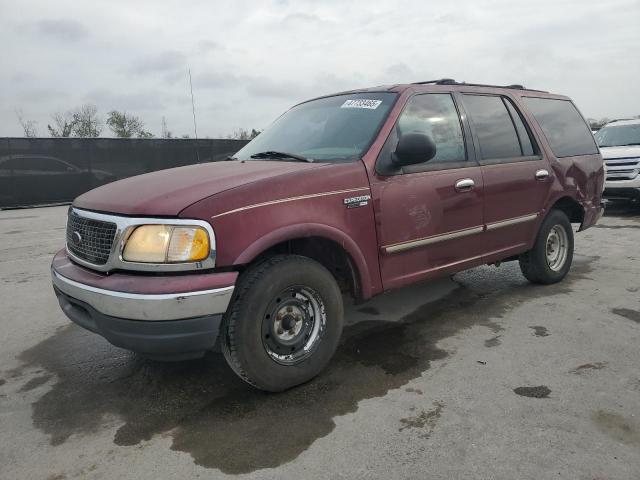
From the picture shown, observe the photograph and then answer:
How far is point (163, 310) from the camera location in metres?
2.54

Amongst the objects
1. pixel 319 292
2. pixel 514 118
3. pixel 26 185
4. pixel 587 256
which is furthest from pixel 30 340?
pixel 26 185

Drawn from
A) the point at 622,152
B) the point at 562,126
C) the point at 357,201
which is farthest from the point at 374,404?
the point at 622,152

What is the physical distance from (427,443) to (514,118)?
10.8ft

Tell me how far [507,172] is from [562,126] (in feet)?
4.53

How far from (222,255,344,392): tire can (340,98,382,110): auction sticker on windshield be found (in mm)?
1378

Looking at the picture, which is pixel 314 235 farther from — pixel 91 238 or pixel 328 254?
pixel 91 238

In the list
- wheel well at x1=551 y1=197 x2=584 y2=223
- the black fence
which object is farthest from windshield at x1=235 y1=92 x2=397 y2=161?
the black fence

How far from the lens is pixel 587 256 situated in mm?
6426

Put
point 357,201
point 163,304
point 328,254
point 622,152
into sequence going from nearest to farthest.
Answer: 1. point 163,304
2. point 357,201
3. point 328,254
4. point 622,152

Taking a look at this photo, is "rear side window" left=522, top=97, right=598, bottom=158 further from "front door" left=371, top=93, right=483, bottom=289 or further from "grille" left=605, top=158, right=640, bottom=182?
"grille" left=605, top=158, right=640, bottom=182

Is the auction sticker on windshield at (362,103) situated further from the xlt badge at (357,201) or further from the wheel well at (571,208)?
the wheel well at (571,208)

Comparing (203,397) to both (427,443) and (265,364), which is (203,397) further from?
(427,443)

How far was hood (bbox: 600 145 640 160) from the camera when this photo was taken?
31.9ft

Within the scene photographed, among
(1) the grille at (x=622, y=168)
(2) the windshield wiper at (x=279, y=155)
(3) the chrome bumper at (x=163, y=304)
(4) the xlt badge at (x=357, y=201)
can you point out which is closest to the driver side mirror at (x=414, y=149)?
(4) the xlt badge at (x=357, y=201)
